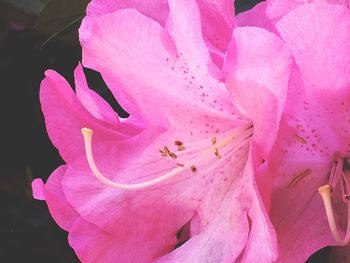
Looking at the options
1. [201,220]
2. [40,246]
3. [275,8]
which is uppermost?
[275,8]

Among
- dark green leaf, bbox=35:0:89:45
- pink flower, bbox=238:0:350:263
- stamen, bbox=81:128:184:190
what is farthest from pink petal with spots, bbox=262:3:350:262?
dark green leaf, bbox=35:0:89:45

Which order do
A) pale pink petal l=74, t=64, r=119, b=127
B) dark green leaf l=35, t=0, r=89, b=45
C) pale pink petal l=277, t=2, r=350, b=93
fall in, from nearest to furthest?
pale pink petal l=277, t=2, r=350, b=93
pale pink petal l=74, t=64, r=119, b=127
dark green leaf l=35, t=0, r=89, b=45

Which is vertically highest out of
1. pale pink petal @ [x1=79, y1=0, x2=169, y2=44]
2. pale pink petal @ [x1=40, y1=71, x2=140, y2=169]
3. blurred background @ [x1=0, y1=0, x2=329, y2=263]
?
pale pink petal @ [x1=79, y1=0, x2=169, y2=44]

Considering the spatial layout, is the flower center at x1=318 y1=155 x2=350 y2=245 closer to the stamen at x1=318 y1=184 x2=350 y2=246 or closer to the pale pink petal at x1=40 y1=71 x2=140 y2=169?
the stamen at x1=318 y1=184 x2=350 y2=246

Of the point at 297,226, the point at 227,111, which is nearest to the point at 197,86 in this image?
the point at 227,111

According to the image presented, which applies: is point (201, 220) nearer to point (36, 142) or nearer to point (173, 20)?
point (173, 20)

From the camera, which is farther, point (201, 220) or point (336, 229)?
point (201, 220)
